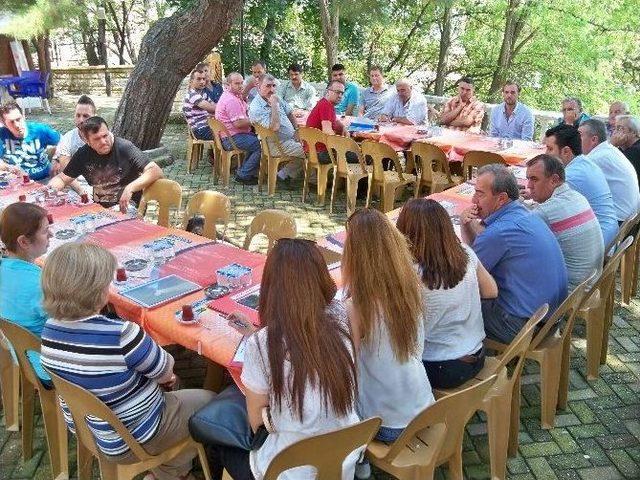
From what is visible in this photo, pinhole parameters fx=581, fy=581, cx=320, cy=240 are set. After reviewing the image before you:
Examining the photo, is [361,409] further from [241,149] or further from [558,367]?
[241,149]

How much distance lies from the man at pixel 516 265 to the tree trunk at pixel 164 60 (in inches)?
228

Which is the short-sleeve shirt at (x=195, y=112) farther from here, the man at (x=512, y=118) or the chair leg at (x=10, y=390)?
the chair leg at (x=10, y=390)

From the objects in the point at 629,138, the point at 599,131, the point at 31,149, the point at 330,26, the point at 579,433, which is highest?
the point at 330,26

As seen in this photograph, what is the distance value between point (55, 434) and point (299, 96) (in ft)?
25.1

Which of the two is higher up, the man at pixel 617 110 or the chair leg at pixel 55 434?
the man at pixel 617 110

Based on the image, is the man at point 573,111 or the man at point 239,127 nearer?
the man at point 573,111

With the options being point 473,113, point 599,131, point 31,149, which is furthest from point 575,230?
point 473,113

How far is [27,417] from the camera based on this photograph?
9.71ft

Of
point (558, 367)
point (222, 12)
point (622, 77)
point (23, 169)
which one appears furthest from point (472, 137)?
point (622, 77)

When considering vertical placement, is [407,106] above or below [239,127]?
above

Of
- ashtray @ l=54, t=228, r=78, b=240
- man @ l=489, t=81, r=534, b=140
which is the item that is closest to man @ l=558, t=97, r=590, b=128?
man @ l=489, t=81, r=534, b=140

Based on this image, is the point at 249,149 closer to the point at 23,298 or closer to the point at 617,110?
the point at 617,110

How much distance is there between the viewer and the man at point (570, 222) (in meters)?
3.53

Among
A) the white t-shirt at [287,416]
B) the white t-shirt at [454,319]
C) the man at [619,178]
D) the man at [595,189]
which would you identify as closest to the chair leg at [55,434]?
the white t-shirt at [287,416]
